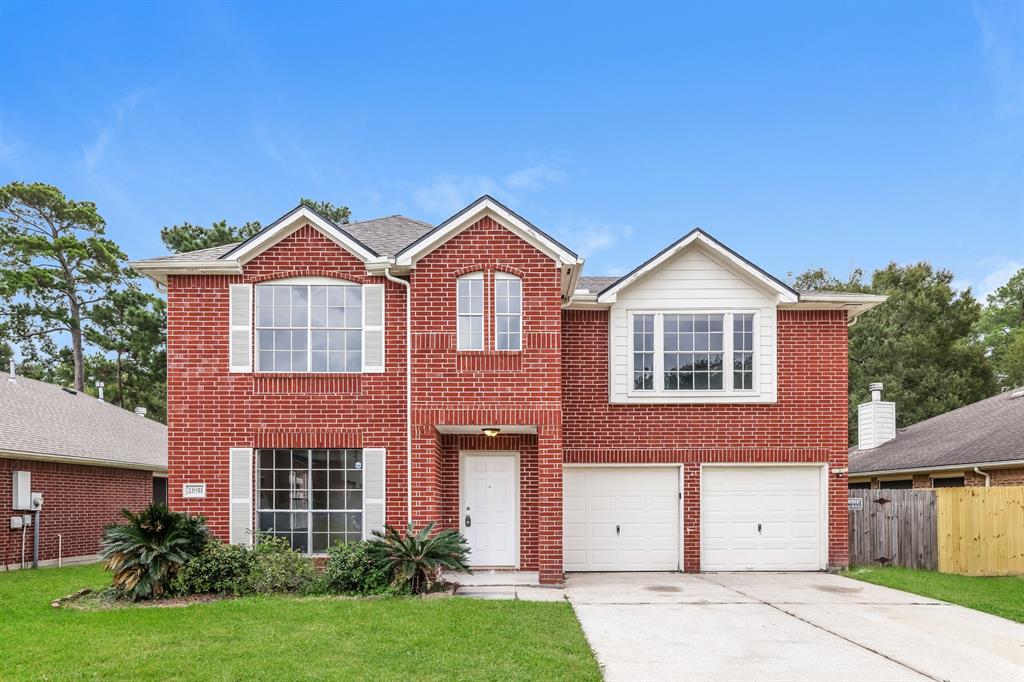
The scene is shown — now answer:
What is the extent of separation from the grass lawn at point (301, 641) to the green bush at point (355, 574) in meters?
0.51

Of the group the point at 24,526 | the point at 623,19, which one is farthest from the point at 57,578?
the point at 623,19

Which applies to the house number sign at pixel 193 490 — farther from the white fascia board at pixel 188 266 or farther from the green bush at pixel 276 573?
the white fascia board at pixel 188 266

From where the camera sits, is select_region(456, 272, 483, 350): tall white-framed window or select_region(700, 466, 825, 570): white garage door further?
select_region(700, 466, 825, 570): white garage door

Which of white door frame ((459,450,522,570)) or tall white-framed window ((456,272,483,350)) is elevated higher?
tall white-framed window ((456,272,483,350))

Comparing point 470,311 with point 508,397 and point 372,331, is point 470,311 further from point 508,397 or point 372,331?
point 372,331

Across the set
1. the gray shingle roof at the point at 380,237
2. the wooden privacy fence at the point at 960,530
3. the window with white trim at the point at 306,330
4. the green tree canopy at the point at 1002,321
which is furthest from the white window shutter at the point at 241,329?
the green tree canopy at the point at 1002,321

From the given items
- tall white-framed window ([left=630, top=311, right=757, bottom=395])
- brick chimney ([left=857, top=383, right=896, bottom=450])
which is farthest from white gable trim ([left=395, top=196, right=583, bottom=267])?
brick chimney ([left=857, top=383, right=896, bottom=450])

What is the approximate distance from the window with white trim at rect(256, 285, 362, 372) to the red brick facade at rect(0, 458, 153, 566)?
8.14 metres

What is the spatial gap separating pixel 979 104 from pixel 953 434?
36.2 feet

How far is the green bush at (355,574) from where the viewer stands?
1110 cm

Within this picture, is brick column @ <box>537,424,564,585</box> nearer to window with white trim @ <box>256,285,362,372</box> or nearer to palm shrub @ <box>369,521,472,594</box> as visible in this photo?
palm shrub @ <box>369,521,472,594</box>

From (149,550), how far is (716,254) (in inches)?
433

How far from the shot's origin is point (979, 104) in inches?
918

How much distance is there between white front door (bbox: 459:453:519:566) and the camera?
44.8 ft
